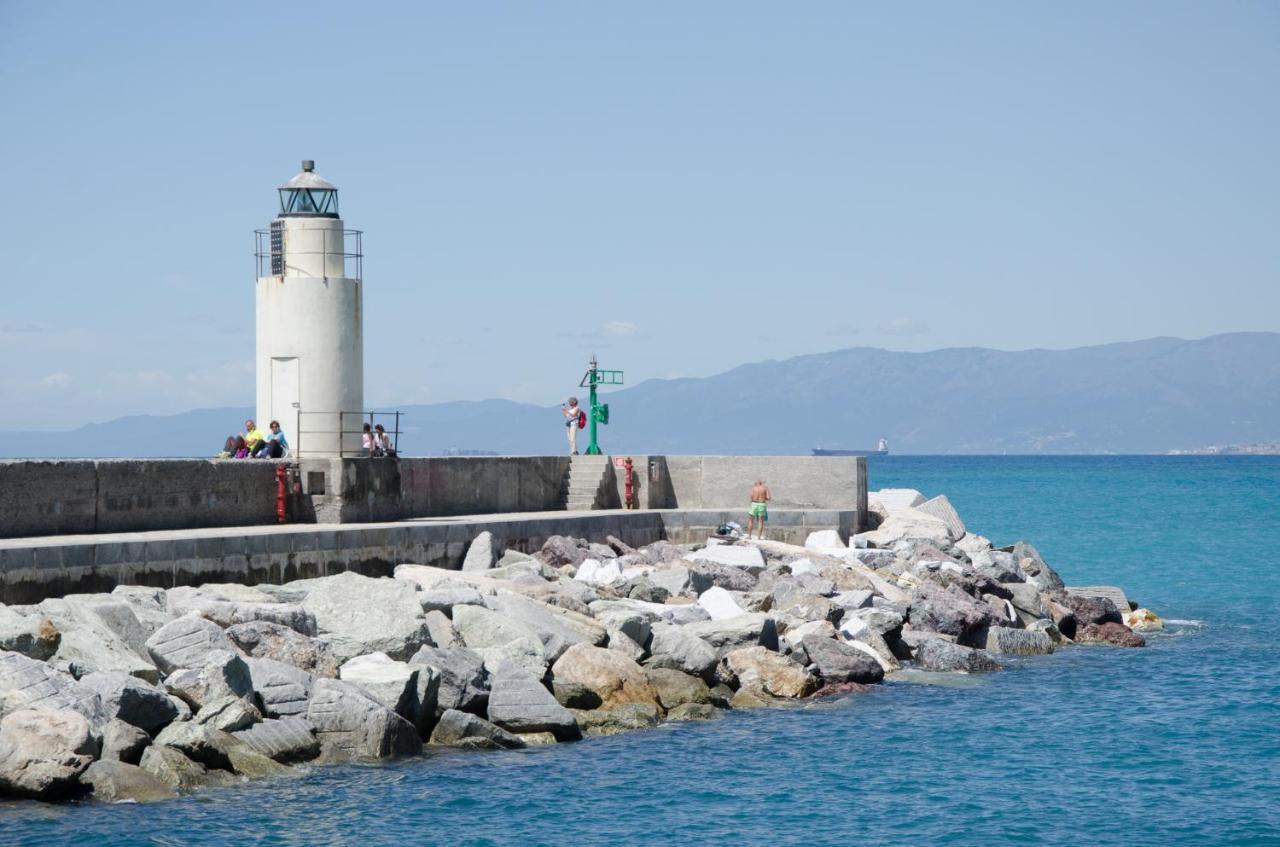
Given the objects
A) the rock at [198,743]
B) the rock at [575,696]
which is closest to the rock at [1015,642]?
the rock at [575,696]

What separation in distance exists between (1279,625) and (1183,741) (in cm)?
921

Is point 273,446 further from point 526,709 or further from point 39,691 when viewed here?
point 39,691

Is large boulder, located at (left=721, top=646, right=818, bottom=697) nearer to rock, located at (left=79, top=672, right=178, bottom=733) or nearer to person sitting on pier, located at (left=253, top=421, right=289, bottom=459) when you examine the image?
rock, located at (left=79, top=672, right=178, bottom=733)

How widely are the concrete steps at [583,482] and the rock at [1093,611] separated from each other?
6699 millimetres

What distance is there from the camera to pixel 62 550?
531 inches

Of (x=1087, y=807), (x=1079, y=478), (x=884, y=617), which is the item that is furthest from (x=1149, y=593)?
(x=1079, y=478)

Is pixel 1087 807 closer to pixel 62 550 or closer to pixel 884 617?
pixel 884 617

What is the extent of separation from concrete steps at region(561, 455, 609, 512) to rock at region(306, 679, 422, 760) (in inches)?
432

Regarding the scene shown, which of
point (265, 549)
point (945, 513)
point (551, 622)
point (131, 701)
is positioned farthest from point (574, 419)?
point (131, 701)

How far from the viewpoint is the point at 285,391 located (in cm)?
2008

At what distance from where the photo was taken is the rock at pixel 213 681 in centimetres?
1110

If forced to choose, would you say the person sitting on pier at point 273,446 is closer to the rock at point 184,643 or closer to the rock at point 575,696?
the rock at point 184,643

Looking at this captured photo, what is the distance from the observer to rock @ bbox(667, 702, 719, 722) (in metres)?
13.4

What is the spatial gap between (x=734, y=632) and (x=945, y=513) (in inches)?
453
